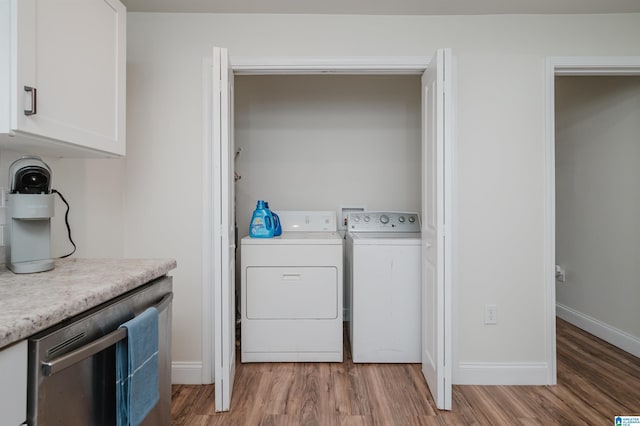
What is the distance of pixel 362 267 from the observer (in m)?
2.24

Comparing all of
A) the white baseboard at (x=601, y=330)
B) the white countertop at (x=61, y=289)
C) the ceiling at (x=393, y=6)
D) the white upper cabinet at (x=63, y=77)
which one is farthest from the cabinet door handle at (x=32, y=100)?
the white baseboard at (x=601, y=330)

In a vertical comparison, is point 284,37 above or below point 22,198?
above

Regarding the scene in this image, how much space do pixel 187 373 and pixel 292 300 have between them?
0.80 metres

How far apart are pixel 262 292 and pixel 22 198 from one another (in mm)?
1428

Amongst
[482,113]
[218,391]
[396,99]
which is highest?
[396,99]

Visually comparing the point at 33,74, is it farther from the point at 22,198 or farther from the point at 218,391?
the point at 218,391

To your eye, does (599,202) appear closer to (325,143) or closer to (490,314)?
(490,314)

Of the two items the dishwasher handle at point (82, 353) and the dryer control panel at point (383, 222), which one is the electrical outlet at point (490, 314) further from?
the dishwasher handle at point (82, 353)

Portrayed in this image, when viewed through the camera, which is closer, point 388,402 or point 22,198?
point 22,198

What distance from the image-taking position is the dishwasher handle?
0.73m

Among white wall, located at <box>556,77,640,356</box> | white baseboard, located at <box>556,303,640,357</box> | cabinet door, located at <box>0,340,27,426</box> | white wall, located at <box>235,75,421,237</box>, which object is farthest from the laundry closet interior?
cabinet door, located at <box>0,340,27,426</box>

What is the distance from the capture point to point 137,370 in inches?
38.7

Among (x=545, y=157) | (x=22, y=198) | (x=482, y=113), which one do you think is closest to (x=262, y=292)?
(x=22, y=198)

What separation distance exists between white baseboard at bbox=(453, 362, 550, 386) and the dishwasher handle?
6.37 feet
